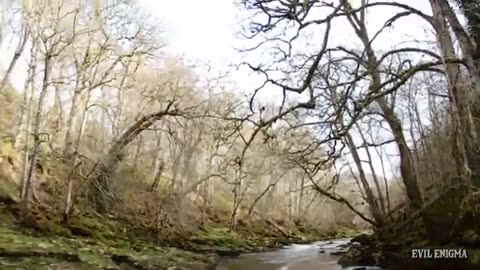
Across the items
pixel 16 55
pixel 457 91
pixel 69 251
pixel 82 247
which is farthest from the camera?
pixel 16 55

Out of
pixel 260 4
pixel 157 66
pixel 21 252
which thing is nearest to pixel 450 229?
pixel 260 4

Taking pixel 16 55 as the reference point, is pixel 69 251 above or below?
below

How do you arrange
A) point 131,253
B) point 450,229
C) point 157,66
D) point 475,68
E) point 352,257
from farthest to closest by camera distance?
point 157,66, point 352,257, point 131,253, point 450,229, point 475,68

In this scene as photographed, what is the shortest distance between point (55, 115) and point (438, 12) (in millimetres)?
16393

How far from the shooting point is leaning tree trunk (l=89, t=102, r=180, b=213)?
20.4m

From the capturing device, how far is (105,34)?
19.8m

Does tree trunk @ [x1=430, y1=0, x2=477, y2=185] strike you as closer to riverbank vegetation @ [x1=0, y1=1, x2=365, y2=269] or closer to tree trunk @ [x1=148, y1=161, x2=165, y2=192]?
riverbank vegetation @ [x1=0, y1=1, x2=365, y2=269]

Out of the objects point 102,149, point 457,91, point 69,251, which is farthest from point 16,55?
point 457,91

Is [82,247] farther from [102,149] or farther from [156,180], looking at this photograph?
[156,180]

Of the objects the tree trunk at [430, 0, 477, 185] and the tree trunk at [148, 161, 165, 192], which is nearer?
the tree trunk at [430, 0, 477, 185]

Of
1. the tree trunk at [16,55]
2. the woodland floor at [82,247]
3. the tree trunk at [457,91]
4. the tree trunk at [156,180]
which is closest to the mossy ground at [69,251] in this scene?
the woodland floor at [82,247]

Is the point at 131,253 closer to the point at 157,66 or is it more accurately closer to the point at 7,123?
the point at 7,123

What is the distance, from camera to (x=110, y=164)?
69.4 feet

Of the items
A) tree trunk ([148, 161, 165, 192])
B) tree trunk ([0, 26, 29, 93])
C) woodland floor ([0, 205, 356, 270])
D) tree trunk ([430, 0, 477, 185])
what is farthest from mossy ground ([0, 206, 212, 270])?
tree trunk ([430, 0, 477, 185])
